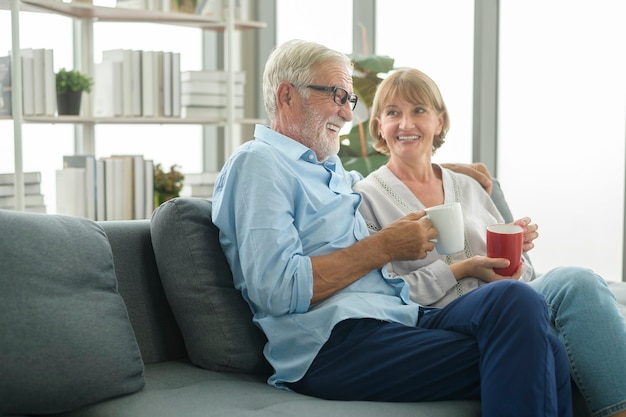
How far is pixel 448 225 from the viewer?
1990 millimetres

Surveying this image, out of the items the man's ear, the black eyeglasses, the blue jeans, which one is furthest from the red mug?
the man's ear

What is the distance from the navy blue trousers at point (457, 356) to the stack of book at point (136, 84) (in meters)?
2.52

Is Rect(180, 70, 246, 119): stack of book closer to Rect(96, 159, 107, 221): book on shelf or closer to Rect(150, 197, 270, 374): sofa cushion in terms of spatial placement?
Rect(96, 159, 107, 221): book on shelf

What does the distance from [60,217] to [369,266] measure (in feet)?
2.27

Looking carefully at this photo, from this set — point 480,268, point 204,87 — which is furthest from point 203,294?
point 204,87

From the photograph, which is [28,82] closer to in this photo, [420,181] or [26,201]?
[26,201]

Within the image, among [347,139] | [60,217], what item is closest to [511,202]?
[347,139]

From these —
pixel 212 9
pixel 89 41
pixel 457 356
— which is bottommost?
Answer: pixel 457 356

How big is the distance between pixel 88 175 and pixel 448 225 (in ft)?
7.66

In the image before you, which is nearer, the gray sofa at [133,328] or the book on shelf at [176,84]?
the gray sofa at [133,328]

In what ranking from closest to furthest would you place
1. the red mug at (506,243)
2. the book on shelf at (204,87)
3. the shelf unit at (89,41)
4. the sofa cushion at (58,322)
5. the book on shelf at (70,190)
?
1. the sofa cushion at (58,322)
2. the red mug at (506,243)
3. the shelf unit at (89,41)
4. the book on shelf at (70,190)
5. the book on shelf at (204,87)

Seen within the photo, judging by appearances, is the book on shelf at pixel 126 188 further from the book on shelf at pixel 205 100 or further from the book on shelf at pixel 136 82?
the book on shelf at pixel 205 100

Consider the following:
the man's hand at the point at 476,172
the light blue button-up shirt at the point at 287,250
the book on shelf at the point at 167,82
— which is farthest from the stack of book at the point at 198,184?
the light blue button-up shirt at the point at 287,250

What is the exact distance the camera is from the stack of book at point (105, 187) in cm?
387
